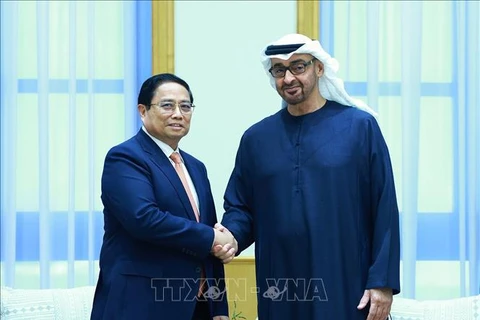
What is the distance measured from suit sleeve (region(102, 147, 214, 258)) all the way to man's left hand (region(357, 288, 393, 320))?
22.7 inches

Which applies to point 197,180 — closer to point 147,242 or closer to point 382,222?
point 147,242

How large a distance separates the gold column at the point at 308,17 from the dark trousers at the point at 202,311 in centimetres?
190

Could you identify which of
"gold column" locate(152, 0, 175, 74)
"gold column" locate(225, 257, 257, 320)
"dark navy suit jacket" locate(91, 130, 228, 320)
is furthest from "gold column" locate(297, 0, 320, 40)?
"dark navy suit jacket" locate(91, 130, 228, 320)

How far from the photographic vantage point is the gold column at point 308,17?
4035mm

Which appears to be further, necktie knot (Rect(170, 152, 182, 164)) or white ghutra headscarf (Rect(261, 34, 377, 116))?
necktie knot (Rect(170, 152, 182, 164))


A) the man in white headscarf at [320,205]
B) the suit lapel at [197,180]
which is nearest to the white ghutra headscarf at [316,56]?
the man in white headscarf at [320,205]

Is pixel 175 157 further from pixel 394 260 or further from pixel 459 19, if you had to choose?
pixel 459 19

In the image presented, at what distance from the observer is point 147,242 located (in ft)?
8.43

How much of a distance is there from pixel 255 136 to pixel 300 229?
0.44 m

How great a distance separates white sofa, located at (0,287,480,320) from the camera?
130 inches

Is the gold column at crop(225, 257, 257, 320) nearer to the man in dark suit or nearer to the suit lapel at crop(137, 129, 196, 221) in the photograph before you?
the man in dark suit

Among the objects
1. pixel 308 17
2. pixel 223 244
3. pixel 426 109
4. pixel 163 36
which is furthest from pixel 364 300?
pixel 163 36

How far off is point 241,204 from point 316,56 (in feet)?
2.13

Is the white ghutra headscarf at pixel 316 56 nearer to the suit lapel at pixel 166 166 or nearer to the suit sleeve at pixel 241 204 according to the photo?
the suit sleeve at pixel 241 204
